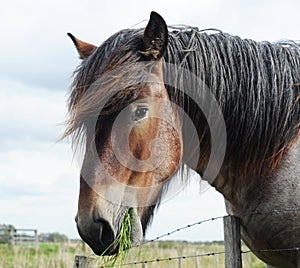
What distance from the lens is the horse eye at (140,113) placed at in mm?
3428

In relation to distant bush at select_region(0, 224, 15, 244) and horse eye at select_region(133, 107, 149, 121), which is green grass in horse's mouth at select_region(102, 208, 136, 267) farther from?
distant bush at select_region(0, 224, 15, 244)

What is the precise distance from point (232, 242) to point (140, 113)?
3.49ft

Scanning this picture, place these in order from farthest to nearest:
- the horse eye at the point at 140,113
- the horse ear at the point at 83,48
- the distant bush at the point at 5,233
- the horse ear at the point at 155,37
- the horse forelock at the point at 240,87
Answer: the distant bush at the point at 5,233 < the horse ear at the point at 83,48 < the horse forelock at the point at 240,87 < the horse ear at the point at 155,37 < the horse eye at the point at 140,113

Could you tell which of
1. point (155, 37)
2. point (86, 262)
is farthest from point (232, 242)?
point (155, 37)

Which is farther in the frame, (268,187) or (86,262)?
(86,262)

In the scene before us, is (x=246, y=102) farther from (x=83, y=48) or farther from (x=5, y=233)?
(x=5, y=233)

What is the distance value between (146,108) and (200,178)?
0.88 metres

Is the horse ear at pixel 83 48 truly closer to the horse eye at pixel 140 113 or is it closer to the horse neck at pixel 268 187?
the horse eye at pixel 140 113

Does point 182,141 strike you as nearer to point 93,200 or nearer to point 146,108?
point 146,108

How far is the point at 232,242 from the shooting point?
143 inches

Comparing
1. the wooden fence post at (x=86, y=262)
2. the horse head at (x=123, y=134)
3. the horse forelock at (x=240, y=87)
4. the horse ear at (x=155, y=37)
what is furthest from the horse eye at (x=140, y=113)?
the wooden fence post at (x=86, y=262)

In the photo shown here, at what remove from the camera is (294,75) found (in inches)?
153

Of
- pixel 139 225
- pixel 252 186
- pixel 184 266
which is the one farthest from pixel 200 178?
pixel 184 266

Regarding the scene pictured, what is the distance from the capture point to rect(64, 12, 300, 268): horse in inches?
133
